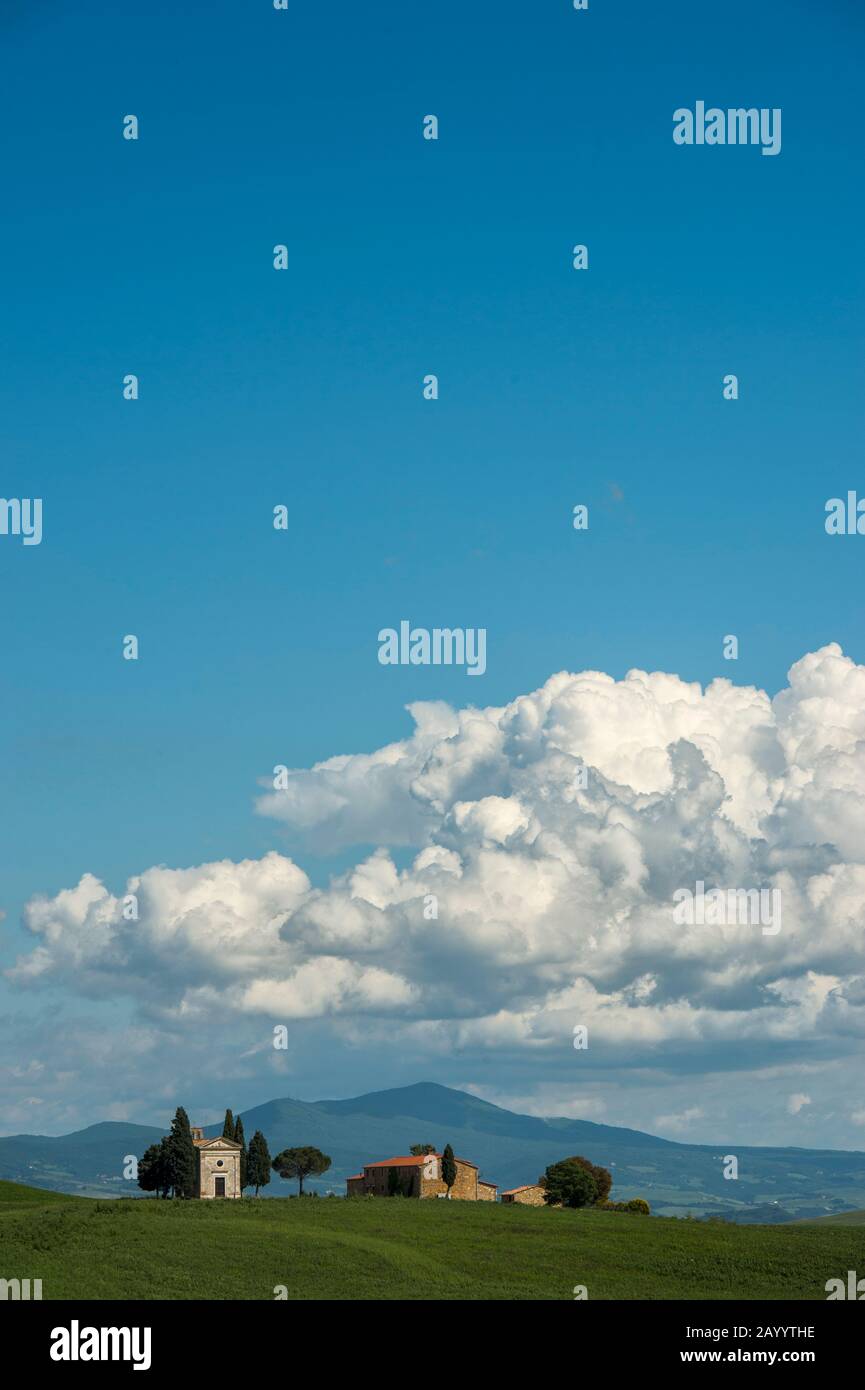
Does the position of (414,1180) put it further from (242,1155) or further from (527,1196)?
(242,1155)

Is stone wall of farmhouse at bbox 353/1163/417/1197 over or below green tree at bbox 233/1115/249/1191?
below

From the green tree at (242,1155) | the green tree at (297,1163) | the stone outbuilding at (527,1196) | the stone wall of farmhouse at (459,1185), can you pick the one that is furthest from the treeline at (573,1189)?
the green tree at (242,1155)

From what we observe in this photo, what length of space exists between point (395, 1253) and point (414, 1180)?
56543 mm

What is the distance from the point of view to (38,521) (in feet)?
253

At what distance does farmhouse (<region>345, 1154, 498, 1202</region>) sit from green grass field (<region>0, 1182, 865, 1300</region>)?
27162 mm

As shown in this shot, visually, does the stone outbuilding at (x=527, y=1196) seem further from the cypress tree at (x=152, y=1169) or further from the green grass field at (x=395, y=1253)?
the cypress tree at (x=152, y=1169)

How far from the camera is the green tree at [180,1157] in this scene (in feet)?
426

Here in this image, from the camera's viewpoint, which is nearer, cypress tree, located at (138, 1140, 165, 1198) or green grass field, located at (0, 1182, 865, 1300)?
green grass field, located at (0, 1182, 865, 1300)

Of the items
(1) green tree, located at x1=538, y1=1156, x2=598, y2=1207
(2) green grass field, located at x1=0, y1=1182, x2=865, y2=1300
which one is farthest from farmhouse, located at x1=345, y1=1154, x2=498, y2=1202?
(2) green grass field, located at x1=0, y1=1182, x2=865, y2=1300

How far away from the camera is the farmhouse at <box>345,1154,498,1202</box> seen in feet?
478

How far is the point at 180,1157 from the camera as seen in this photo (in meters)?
130

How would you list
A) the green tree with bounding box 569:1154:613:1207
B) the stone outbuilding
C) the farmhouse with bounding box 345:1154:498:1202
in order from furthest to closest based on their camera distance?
the green tree with bounding box 569:1154:613:1207
the farmhouse with bounding box 345:1154:498:1202
the stone outbuilding

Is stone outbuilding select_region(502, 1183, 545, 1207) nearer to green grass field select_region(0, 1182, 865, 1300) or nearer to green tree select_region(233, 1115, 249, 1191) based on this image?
green tree select_region(233, 1115, 249, 1191)
